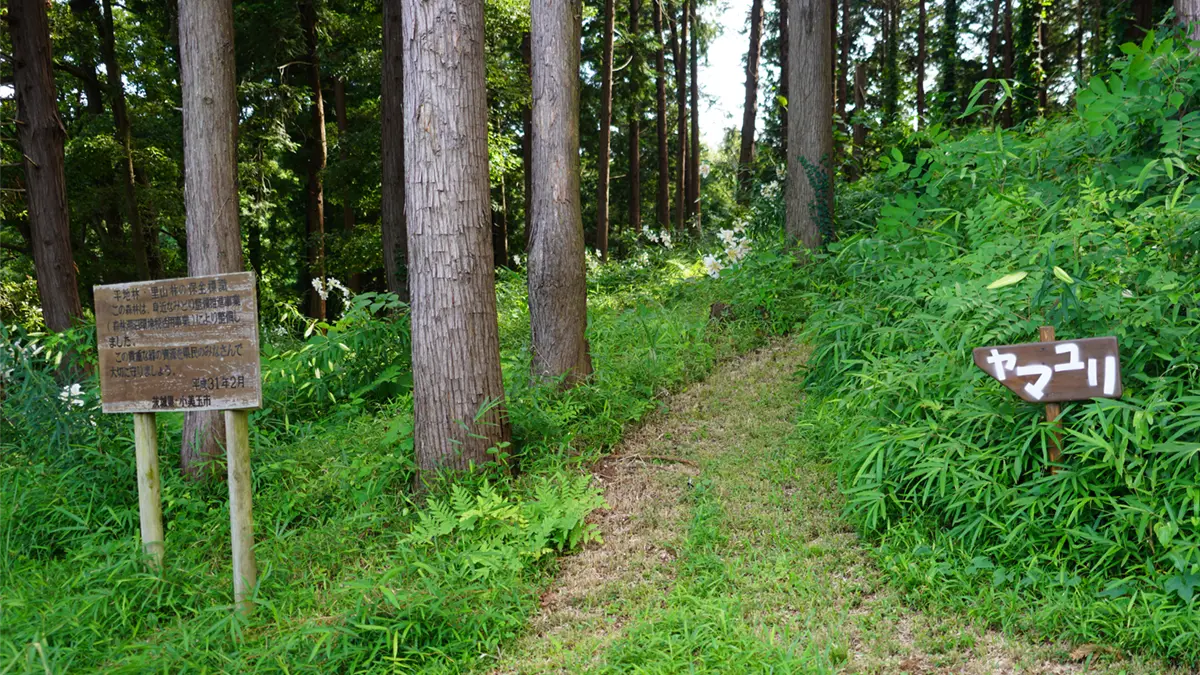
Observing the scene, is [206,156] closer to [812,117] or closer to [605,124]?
[812,117]

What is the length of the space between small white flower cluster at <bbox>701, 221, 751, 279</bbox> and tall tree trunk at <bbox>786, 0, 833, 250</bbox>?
117cm

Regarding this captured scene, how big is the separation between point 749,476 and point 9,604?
4169 millimetres

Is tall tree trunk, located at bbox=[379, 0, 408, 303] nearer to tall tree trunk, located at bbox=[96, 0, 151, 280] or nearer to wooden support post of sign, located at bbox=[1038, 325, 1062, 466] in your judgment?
tall tree trunk, located at bbox=[96, 0, 151, 280]

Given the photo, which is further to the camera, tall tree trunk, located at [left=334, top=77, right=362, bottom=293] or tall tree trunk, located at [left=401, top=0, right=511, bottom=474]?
tall tree trunk, located at [left=334, top=77, right=362, bottom=293]

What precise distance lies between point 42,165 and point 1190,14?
37.2 feet

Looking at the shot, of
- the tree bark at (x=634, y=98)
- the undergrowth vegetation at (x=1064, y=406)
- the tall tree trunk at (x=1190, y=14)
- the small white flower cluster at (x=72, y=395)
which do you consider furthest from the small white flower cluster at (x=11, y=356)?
the tree bark at (x=634, y=98)

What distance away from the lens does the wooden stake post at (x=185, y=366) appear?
12.3ft

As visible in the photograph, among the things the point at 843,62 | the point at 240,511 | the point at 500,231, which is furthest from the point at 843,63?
the point at 240,511

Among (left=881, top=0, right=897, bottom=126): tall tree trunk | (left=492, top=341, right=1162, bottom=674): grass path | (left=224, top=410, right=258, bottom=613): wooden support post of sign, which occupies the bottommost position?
(left=492, top=341, right=1162, bottom=674): grass path

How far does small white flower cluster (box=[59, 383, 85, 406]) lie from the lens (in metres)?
5.13

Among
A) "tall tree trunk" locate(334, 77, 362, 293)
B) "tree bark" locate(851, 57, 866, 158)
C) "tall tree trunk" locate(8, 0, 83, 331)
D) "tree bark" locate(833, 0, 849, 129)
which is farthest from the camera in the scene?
"tree bark" locate(833, 0, 849, 129)

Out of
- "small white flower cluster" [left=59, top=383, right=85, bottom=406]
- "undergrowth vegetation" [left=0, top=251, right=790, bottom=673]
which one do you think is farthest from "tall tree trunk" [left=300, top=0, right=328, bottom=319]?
"small white flower cluster" [left=59, top=383, right=85, bottom=406]

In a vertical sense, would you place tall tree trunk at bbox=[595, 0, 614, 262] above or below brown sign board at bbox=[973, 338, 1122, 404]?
above

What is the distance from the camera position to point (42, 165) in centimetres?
841
